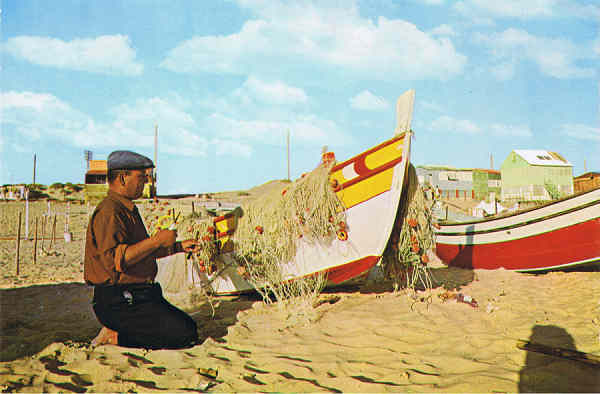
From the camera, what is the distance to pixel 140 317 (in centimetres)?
325

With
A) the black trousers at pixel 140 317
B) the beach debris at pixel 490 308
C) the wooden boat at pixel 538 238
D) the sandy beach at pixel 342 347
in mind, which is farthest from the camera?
the wooden boat at pixel 538 238

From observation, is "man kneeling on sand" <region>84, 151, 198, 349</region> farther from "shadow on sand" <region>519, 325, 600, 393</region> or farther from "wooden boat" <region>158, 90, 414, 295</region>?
"shadow on sand" <region>519, 325, 600, 393</region>

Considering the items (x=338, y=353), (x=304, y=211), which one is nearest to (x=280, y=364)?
(x=338, y=353)

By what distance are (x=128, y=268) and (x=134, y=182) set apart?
0.77m

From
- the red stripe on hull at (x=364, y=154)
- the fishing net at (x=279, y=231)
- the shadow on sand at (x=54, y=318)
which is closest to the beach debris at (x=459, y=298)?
the fishing net at (x=279, y=231)

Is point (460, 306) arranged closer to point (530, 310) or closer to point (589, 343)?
point (530, 310)

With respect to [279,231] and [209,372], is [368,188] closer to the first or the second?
[279,231]

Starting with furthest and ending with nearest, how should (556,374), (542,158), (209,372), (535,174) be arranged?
(542,158) → (535,174) → (209,372) → (556,374)

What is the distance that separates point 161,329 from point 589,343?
12.2 feet

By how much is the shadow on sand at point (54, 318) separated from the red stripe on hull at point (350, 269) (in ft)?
4.19

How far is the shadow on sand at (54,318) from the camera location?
3.67 meters

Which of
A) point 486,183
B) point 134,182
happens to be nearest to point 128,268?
point 134,182

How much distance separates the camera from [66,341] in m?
3.62

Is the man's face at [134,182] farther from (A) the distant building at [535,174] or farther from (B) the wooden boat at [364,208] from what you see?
(A) the distant building at [535,174]
